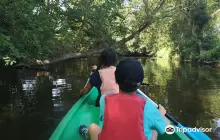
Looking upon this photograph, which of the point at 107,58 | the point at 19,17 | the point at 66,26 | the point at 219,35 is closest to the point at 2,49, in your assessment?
the point at 19,17

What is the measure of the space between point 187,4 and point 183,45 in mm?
3398

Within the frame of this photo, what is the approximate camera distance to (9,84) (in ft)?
33.7

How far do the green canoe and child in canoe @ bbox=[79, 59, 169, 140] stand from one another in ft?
3.10

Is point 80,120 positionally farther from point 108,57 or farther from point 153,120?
point 153,120

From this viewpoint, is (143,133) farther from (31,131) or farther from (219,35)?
(219,35)

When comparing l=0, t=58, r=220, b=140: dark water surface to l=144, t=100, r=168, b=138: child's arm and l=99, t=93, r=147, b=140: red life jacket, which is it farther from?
l=144, t=100, r=168, b=138: child's arm

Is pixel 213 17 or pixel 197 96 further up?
pixel 213 17

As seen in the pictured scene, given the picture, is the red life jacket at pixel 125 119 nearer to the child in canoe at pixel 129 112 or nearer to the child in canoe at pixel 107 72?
the child in canoe at pixel 129 112

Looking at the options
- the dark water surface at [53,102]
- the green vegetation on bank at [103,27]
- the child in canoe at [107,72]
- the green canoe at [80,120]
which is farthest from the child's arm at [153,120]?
the green vegetation on bank at [103,27]

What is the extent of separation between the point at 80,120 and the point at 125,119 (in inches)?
74.4

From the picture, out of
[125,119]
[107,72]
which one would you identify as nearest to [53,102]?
[107,72]

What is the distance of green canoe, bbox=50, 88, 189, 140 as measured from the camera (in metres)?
3.12

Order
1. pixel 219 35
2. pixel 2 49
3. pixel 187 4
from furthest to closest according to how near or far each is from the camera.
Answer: pixel 187 4
pixel 219 35
pixel 2 49

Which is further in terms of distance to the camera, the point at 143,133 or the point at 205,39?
the point at 205,39
